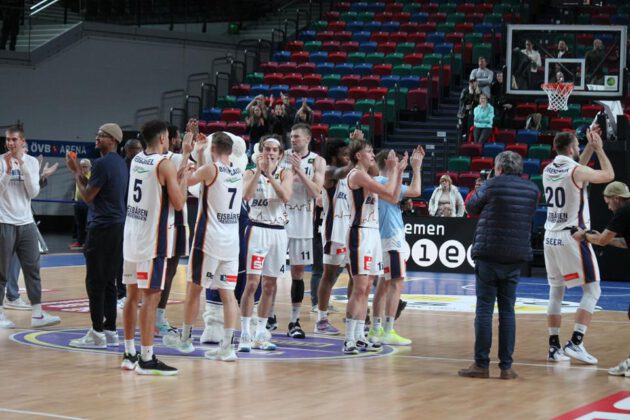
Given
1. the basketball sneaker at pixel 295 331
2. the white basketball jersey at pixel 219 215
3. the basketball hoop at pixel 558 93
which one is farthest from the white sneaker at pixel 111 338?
the basketball hoop at pixel 558 93

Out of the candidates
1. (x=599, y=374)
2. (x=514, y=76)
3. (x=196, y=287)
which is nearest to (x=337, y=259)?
(x=196, y=287)

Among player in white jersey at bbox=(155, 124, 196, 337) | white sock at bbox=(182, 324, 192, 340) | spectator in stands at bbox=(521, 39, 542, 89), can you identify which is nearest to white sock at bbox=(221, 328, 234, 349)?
white sock at bbox=(182, 324, 192, 340)

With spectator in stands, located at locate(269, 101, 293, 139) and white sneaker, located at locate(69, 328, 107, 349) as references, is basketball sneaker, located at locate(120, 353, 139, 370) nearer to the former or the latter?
white sneaker, located at locate(69, 328, 107, 349)

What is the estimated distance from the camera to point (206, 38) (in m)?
28.8

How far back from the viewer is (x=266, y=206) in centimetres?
1011

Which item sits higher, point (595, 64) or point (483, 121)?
point (595, 64)

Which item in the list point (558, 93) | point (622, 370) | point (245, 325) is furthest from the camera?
point (558, 93)

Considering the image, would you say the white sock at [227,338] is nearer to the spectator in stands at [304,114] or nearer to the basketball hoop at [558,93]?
the basketball hoop at [558,93]

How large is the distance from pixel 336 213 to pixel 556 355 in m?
2.43

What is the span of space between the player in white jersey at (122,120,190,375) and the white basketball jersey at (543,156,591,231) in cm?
331

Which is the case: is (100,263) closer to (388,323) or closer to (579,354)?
(388,323)

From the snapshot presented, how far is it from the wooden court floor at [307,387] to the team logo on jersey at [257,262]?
3.00ft

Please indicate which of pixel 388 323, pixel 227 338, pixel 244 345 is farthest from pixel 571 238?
pixel 227 338

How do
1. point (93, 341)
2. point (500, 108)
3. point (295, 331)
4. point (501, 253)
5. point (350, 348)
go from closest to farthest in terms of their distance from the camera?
point (501, 253) < point (350, 348) < point (93, 341) < point (295, 331) < point (500, 108)
